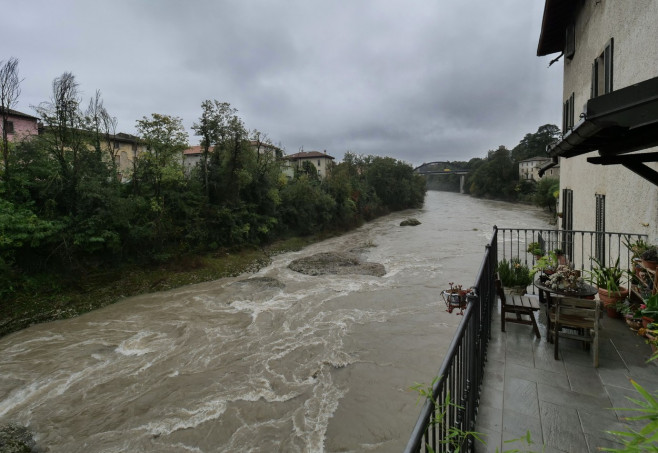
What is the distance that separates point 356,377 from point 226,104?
1890cm

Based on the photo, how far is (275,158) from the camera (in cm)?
2697

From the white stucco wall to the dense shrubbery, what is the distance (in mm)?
17153

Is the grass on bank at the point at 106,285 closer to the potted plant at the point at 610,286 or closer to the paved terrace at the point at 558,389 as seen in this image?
the paved terrace at the point at 558,389

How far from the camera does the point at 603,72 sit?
264 inches

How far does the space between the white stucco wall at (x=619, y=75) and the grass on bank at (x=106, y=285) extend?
14.9 m

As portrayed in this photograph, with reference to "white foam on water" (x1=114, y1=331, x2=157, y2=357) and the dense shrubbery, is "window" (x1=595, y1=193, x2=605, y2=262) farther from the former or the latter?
the dense shrubbery

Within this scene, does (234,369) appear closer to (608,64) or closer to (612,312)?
(612,312)

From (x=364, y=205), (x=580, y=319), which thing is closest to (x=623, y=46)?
(x=580, y=319)

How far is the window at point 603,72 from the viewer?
20.4 feet

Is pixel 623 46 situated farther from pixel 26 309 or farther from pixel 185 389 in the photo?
pixel 26 309

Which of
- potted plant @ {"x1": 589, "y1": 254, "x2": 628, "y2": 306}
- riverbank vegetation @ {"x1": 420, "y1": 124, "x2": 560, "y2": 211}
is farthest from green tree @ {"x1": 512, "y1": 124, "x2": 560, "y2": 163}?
potted plant @ {"x1": 589, "y1": 254, "x2": 628, "y2": 306}

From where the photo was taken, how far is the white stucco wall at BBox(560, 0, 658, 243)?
184 inches

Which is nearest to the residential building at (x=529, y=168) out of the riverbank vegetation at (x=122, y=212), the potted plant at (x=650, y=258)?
the riverbank vegetation at (x=122, y=212)

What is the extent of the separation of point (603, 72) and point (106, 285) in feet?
57.9
